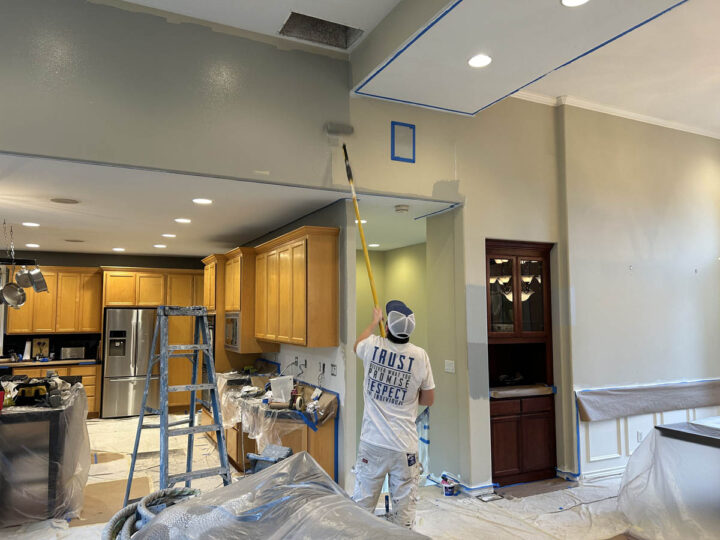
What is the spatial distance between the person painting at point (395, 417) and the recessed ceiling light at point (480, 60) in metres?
1.68

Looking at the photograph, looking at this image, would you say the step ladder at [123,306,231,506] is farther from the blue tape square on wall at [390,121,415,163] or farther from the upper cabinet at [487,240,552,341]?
the upper cabinet at [487,240,552,341]

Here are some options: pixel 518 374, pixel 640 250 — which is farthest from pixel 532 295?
pixel 640 250

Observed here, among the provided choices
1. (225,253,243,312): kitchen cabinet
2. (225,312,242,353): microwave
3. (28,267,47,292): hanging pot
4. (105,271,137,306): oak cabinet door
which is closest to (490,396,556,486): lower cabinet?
(225,312,242,353): microwave

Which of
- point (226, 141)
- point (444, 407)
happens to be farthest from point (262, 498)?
point (444, 407)

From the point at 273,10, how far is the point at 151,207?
2124 millimetres

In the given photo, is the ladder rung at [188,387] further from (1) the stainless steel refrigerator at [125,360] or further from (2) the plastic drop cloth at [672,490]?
(1) the stainless steel refrigerator at [125,360]

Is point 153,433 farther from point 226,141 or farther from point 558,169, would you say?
point 558,169

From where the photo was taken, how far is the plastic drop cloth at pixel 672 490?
3256 mm

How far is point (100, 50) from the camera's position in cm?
317

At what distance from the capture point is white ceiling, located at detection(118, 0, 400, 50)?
10.6 feet

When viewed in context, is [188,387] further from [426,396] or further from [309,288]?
[426,396]

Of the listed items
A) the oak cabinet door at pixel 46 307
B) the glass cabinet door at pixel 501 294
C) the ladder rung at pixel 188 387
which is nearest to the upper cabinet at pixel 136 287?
the oak cabinet door at pixel 46 307

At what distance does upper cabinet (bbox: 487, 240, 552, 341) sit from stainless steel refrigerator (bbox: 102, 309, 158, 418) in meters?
5.46

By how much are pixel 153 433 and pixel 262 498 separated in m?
6.11
